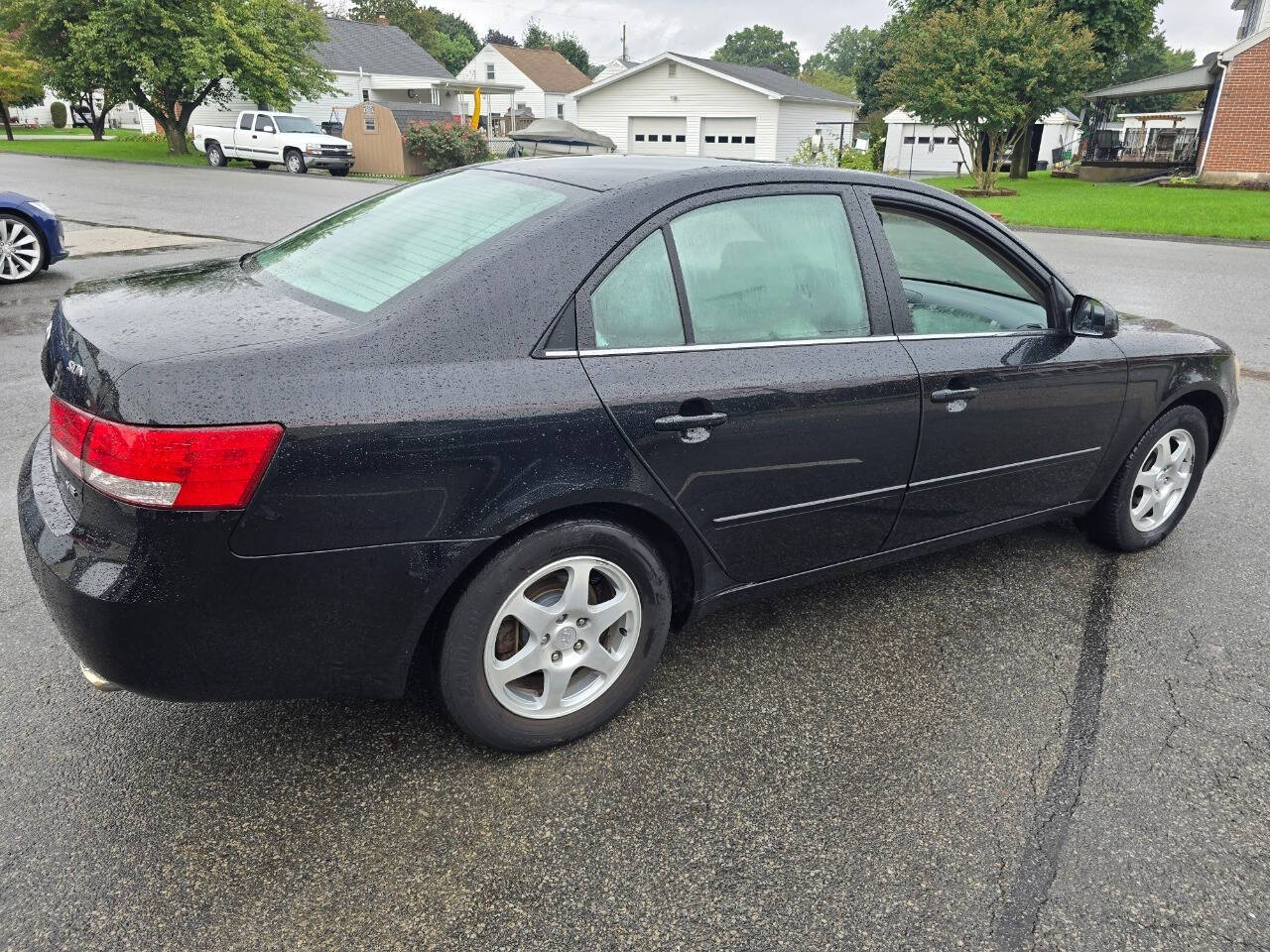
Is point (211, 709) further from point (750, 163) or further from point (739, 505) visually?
point (750, 163)

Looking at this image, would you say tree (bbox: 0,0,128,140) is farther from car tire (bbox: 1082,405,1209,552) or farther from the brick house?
car tire (bbox: 1082,405,1209,552)

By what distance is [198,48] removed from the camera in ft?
99.5

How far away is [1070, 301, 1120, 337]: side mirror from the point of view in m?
3.53

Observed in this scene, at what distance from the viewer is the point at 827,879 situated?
7.47 feet

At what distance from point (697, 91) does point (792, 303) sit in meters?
42.5

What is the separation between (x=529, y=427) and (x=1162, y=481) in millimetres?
3153

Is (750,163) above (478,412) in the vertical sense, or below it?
above

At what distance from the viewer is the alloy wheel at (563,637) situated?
2533mm

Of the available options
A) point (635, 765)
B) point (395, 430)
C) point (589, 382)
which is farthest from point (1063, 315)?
point (395, 430)

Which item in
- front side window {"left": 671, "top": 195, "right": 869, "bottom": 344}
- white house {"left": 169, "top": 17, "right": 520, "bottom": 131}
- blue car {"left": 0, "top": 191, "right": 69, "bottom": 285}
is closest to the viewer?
front side window {"left": 671, "top": 195, "right": 869, "bottom": 344}

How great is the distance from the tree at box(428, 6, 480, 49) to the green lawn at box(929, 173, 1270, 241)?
95624mm

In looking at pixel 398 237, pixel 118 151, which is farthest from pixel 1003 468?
pixel 118 151

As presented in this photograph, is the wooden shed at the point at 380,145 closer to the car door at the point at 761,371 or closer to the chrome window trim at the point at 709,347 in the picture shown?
the car door at the point at 761,371

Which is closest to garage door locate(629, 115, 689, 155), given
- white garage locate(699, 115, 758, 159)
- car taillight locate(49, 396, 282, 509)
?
white garage locate(699, 115, 758, 159)
